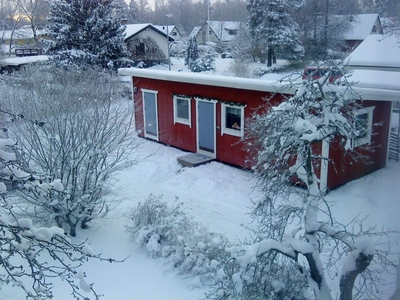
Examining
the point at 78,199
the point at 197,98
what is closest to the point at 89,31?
the point at 197,98

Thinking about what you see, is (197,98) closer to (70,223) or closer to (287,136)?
(70,223)

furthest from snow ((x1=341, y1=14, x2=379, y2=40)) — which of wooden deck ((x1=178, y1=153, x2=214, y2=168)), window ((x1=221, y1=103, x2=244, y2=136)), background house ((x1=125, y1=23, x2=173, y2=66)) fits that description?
background house ((x1=125, y1=23, x2=173, y2=66))

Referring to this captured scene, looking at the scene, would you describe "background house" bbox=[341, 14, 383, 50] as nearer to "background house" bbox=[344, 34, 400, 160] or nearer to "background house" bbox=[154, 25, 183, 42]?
"background house" bbox=[344, 34, 400, 160]

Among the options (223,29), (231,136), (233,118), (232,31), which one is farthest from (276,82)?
(231,136)

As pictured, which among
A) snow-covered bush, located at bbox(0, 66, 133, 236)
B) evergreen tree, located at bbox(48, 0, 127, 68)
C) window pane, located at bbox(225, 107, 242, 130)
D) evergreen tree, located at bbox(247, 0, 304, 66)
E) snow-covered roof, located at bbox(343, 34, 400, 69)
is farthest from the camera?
evergreen tree, located at bbox(48, 0, 127, 68)

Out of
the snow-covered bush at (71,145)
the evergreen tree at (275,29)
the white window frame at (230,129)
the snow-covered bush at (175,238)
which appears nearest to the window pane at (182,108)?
the white window frame at (230,129)

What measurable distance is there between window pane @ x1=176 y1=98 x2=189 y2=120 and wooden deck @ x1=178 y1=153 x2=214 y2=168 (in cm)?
101

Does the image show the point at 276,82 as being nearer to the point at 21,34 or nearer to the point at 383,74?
the point at 383,74

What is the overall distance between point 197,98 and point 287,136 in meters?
5.24

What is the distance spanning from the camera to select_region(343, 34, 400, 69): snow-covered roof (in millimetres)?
2745

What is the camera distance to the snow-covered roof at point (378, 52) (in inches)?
108

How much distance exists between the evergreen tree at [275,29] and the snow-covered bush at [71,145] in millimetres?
2261

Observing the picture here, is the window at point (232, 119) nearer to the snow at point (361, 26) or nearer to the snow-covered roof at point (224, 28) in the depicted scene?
the snow-covered roof at point (224, 28)

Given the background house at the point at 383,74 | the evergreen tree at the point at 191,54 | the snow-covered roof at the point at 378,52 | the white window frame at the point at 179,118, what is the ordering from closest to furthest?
the snow-covered roof at the point at 378,52
the background house at the point at 383,74
the white window frame at the point at 179,118
the evergreen tree at the point at 191,54
